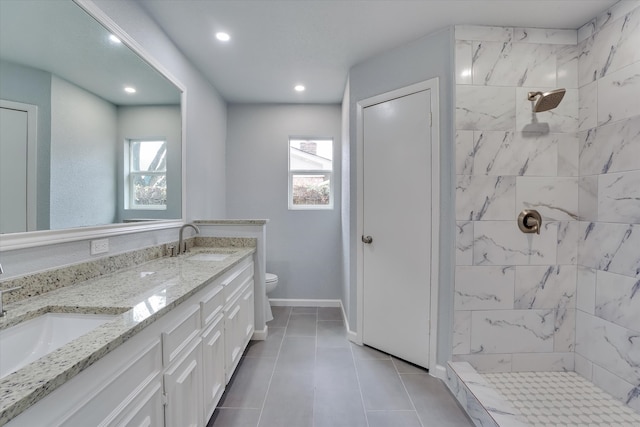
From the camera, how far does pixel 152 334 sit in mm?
975

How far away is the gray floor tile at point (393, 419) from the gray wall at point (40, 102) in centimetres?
199

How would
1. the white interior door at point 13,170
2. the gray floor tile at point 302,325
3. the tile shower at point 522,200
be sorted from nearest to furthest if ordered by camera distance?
the white interior door at point 13,170, the tile shower at point 522,200, the gray floor tile at point 302,325

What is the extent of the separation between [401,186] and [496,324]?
1.23 meters

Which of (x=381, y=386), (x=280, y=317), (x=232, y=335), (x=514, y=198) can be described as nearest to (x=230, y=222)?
(x=232, y=335)

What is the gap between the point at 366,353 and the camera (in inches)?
92.0

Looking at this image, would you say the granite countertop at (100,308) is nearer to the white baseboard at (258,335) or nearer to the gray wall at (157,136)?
the gray wall at (157,136)

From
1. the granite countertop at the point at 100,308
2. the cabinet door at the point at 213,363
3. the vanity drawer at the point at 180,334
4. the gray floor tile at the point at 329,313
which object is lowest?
the gray floor tile at the point at 329,313

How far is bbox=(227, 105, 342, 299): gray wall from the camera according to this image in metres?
3.42

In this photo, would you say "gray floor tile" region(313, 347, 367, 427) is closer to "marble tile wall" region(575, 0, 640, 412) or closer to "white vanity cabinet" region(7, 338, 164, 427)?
"white vanity cabinet" region(7, 338, 164, 427)

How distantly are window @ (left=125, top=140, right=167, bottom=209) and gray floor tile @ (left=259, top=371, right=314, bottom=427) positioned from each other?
60.9 inches

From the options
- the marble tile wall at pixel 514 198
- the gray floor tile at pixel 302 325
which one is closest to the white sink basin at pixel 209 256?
the gray floor tile at pixel 302 325

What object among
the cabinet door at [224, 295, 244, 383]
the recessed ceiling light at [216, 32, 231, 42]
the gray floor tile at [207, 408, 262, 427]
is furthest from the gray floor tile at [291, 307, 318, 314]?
the recessed ceiling light at [216, 32, 231, 42]

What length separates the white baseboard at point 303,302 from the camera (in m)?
3.42

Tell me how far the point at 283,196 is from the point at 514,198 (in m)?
2.42
